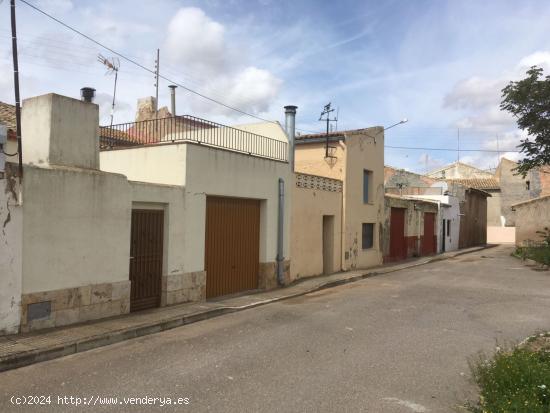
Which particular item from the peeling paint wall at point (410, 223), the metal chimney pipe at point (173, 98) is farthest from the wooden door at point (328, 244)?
the metal chimney pipe at point (173, 98)

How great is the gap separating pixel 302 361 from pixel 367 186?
1454cm

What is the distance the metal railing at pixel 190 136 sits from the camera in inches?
471

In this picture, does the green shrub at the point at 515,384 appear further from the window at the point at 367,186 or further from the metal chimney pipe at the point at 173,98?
the metal chimney pipe at the point at 173,98

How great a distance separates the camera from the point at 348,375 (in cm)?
600

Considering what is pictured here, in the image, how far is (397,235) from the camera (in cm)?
2388

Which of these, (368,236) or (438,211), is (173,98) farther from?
(438,211)

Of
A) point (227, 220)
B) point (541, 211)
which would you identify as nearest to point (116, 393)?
point (227, 220)

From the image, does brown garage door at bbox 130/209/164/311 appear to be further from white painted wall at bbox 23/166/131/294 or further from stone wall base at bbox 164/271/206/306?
white painted wall at bbox 23/166/131/294

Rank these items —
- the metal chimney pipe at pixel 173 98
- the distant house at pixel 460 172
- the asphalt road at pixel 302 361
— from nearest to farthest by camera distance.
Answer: the asphalt road at pixel 302 361 → the metal chimney pipe at pixel 173 98 → the distant house at pixel 460 172

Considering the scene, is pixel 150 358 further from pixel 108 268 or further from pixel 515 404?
pixel 515 404

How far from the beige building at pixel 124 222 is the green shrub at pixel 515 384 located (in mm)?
6357

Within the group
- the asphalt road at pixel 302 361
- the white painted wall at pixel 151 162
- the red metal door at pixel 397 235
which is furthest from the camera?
Answer: the red metal door at pixel 397 235

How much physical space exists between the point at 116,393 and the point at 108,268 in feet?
13.2

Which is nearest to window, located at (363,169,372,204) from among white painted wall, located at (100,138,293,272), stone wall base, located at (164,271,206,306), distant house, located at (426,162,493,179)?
white painted wall, located at (100,138,293,272)
